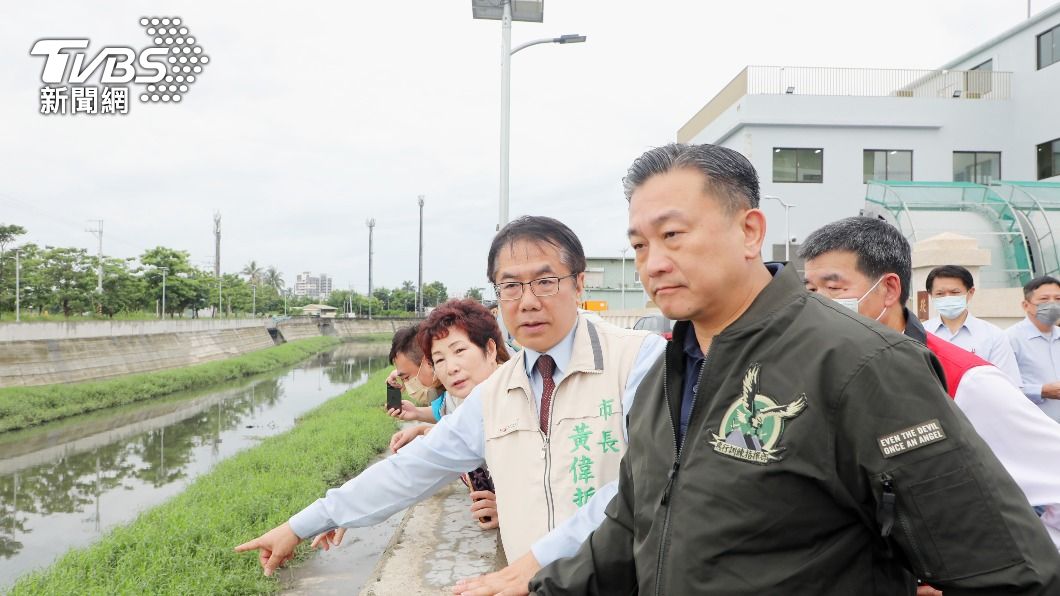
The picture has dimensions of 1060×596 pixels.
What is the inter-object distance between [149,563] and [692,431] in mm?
6708

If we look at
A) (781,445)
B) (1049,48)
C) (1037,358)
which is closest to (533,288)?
(781,445)

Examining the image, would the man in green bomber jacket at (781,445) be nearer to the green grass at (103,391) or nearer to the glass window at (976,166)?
the green grass at (103,391)

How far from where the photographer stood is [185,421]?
20062mm

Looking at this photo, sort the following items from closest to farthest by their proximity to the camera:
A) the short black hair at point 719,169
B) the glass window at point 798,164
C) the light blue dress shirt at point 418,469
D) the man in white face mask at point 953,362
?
the short black hair at point 719,169, the man in white face mask at point 953,362, the light blue dress shirt at point 418,469, the glass window at point 798,164

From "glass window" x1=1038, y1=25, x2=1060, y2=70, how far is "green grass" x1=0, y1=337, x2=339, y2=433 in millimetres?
29861

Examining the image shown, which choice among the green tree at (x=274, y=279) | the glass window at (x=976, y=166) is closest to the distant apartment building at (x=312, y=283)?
the green tree at (x=274, y=279)

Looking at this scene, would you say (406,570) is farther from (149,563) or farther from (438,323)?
(149,563)

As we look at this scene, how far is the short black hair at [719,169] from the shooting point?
1354mm

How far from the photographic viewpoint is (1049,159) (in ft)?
70.2

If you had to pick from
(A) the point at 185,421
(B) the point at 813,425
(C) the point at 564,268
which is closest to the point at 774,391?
(B) the point at 813,425

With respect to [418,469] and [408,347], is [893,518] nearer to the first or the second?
[418,469]

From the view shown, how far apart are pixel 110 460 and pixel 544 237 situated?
16435mm

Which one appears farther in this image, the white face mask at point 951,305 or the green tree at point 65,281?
the green tree at point 65,281

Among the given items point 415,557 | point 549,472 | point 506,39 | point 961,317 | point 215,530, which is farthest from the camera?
point 506,39
